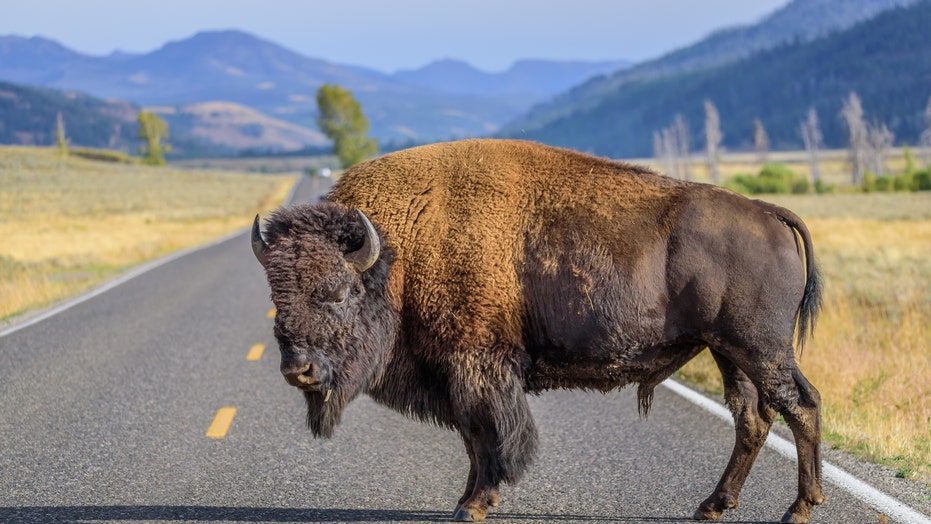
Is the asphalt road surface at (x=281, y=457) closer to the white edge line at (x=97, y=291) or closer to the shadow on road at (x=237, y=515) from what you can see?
the shadow on road at (x=237, y=515)

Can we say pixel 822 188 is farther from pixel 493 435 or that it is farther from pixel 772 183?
pixel 493 435

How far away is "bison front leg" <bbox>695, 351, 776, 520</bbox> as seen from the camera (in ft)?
16.4

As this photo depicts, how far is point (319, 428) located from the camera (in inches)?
201

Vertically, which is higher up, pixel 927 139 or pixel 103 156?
pixel 927 139

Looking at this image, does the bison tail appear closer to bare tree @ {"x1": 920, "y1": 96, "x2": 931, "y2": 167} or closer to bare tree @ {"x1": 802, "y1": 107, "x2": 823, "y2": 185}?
bare tree @ {"x1": 802, "y1": 107, "x2": 823, "y2": 185}

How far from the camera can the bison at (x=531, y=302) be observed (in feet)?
15.9

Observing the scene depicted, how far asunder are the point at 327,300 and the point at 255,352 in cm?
567

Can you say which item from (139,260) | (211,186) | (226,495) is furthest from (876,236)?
(211,186)

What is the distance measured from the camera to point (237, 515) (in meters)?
5.17

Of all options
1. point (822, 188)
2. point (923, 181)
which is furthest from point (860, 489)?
point (822, 188)

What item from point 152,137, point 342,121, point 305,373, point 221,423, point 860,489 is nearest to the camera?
point 305,373

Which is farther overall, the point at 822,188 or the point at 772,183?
the point at 822,188

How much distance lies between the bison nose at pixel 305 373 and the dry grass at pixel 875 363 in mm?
3135

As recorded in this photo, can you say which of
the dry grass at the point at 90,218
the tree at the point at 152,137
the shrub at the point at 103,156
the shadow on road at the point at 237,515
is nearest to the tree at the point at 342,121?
the dry grass at the point at 90,218
